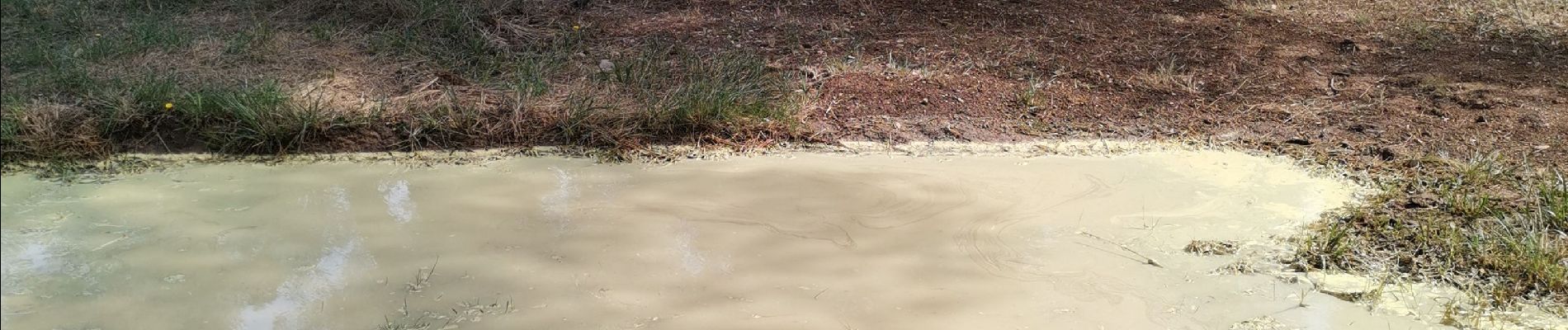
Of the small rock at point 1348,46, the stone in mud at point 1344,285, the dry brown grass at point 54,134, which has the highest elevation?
the dry brown grass at point 54,134

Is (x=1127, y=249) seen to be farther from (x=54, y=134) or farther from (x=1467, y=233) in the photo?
(x=54, y=134)

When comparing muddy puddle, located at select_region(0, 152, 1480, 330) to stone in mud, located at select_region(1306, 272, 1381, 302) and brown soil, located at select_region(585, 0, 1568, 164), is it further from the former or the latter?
brown soil, located at select_region(585, 0, 1568, 164)

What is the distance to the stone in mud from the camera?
356 cm

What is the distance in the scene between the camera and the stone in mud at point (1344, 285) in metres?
3.56

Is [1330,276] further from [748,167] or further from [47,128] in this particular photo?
[47,128]

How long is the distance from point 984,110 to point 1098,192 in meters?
1.10

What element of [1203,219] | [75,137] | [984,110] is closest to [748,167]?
[984,110]

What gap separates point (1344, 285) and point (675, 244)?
7.01 ft

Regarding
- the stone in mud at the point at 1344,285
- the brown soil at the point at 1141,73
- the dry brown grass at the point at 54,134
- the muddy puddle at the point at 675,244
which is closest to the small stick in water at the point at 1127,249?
the muddy puddle at the point at 675,244

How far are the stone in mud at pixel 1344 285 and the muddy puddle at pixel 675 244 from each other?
0.17ft

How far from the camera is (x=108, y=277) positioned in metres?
3.48

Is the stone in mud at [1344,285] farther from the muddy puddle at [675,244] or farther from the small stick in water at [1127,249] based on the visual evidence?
the small stick in water at [1127,249]

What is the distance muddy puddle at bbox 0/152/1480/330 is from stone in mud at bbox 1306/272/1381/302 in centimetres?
5

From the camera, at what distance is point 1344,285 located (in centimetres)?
364
